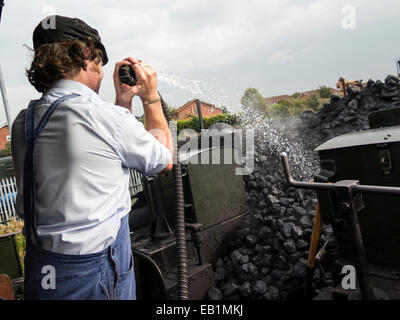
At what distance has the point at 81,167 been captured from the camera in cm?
126

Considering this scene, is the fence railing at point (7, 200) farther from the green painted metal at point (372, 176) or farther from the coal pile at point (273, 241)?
the green painted metal at point (372, 176)

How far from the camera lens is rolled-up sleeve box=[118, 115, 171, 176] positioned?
1.32m

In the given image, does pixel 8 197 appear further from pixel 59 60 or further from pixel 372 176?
pixel 372 176

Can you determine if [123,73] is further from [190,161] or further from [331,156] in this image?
[190,161]

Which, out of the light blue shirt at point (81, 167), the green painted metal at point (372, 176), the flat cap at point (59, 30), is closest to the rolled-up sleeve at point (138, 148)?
the light blue shirt at point (81, 167)

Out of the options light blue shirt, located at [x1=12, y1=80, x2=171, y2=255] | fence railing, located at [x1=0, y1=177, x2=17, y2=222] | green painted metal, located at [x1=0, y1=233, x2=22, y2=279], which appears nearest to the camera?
light blue shirt, located at [x1=12, y1=80, x2=171, y2=255]

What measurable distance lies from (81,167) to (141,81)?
589mm

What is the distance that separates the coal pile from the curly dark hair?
3181 mm

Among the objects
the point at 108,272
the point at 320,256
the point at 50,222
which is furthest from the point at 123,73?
the point at 320,256

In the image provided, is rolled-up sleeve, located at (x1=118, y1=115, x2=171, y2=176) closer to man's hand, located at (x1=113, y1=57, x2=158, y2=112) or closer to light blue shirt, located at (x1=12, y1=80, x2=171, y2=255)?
light blue shirt, located at (x1=12, y1=80, x2=171, y2=255)

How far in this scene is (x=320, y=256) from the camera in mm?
2744

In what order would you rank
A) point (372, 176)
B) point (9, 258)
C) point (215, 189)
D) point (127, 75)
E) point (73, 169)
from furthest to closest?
1. point (215, 189)
2. point (9, 258)
3. point (372, 176)
4. point (127, 75)
5. point (73, 169)

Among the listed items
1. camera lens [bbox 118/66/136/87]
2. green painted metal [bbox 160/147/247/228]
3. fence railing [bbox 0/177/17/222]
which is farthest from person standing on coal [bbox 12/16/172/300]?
fence railing [bbox 0/177/17/222]

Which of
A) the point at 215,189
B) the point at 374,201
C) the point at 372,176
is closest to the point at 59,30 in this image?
the point at 372,176
